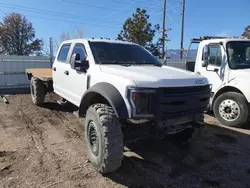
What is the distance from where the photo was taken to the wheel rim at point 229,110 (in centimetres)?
581

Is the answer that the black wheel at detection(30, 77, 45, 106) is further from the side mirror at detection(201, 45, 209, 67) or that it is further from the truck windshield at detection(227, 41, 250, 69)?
the truck windshield at detection(227, 41, 250, 69)

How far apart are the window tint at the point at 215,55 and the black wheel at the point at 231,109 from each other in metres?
0.97

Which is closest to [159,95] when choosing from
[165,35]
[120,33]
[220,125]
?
[220,125]

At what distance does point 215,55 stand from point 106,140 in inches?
182

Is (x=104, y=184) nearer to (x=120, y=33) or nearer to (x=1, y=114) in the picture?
(x=1, y=114)

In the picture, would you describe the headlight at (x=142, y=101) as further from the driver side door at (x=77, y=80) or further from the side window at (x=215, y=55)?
the side window at (x=215, y=55)

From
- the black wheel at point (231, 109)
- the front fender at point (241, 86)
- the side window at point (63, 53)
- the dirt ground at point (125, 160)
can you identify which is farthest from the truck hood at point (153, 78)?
the black wheel at point (231, 109)

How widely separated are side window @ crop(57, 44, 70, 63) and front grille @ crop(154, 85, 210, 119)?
324cm

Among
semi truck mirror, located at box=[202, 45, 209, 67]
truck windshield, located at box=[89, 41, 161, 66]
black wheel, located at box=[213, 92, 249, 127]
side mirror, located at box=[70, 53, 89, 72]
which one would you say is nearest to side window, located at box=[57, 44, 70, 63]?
truck windshield, located at box=[89, 41, 161, 66]

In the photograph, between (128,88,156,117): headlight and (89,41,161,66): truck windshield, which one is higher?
(89,41,161,66): truck windshield

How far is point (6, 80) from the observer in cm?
1069

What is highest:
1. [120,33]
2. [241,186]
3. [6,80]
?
[120,33]

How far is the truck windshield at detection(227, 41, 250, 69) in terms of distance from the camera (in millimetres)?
6096

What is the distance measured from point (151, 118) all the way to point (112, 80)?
834mm
